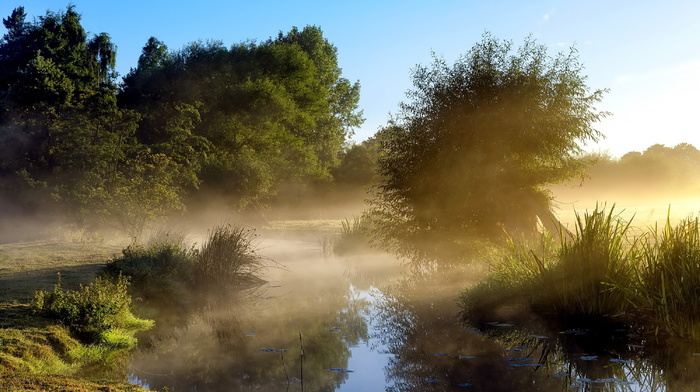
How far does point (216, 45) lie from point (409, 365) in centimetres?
4095

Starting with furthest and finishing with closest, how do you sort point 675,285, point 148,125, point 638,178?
point 638,178
point 148,125
point 675,285

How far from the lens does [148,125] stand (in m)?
38.1

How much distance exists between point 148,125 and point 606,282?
110ft

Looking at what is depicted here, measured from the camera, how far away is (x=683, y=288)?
8742 millimetres

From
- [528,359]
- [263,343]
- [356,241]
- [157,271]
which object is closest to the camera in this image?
[528,359]

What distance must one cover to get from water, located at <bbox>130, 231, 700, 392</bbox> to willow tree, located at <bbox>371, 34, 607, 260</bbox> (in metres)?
5.21

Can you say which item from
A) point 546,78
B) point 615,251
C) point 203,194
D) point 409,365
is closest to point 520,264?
point 615,251

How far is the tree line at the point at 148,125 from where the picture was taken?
94.8ft

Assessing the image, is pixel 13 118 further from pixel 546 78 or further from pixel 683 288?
pixel 683 288

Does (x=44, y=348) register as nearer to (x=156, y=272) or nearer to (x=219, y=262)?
(x=156, y=272)

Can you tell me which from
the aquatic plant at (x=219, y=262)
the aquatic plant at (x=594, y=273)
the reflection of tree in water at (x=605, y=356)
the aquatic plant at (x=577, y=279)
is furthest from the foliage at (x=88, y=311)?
the aquatic plant at (x=594, y=273)

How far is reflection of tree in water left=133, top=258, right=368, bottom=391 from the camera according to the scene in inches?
303

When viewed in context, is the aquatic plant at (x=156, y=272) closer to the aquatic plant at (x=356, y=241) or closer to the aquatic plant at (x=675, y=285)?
the aquatic plant at (x=675, y=285)

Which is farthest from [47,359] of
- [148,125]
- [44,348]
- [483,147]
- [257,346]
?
[148,125]
